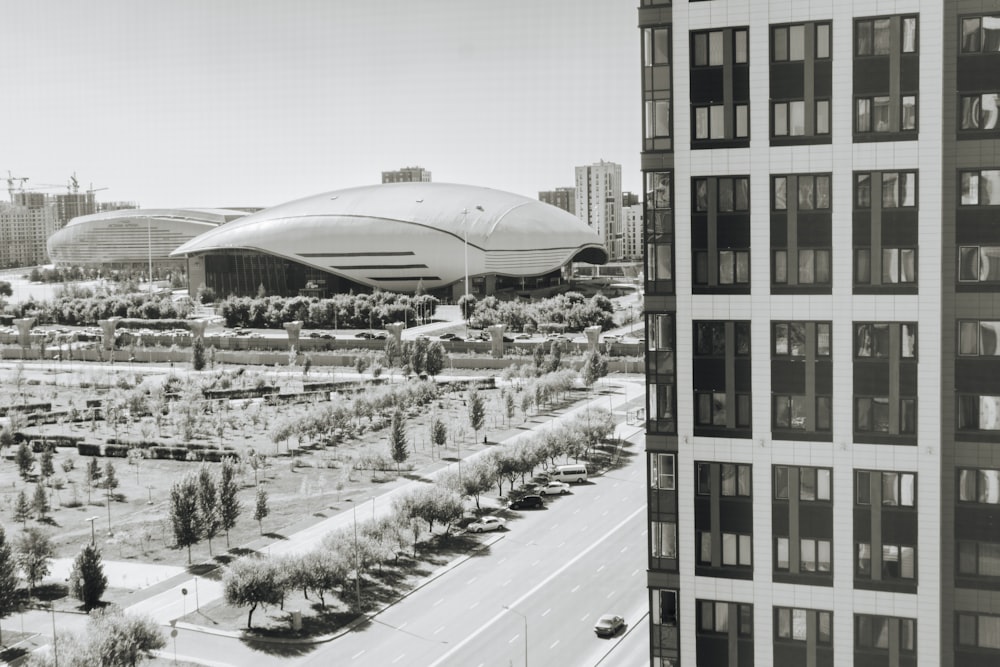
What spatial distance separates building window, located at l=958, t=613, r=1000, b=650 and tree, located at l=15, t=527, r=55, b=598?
3249 centimetres

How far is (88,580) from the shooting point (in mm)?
34656

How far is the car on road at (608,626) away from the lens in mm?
32219

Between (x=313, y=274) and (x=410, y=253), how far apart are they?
15388 mm

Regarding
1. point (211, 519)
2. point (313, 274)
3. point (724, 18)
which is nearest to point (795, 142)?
point (724, 18)

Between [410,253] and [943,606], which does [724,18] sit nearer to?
[943,606]

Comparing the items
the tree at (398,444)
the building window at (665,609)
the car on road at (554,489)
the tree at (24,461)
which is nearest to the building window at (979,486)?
the building window at (665,609)

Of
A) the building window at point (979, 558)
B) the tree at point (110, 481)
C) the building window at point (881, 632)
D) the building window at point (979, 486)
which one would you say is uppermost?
the building window at point (979, 486)

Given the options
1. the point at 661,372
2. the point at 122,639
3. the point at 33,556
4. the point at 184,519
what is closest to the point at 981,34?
the point at 661,372

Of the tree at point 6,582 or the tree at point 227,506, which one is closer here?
the tree at point 6,582

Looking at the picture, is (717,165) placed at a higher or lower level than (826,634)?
higher

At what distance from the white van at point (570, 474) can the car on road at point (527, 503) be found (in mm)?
4531

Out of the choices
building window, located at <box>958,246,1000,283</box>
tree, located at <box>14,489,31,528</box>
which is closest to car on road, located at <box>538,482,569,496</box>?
tree, located at <box>14,489,31,528</box>

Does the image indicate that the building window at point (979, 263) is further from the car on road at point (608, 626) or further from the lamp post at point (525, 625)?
the car on road at point (608, 626)

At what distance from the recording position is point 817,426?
14.4m
